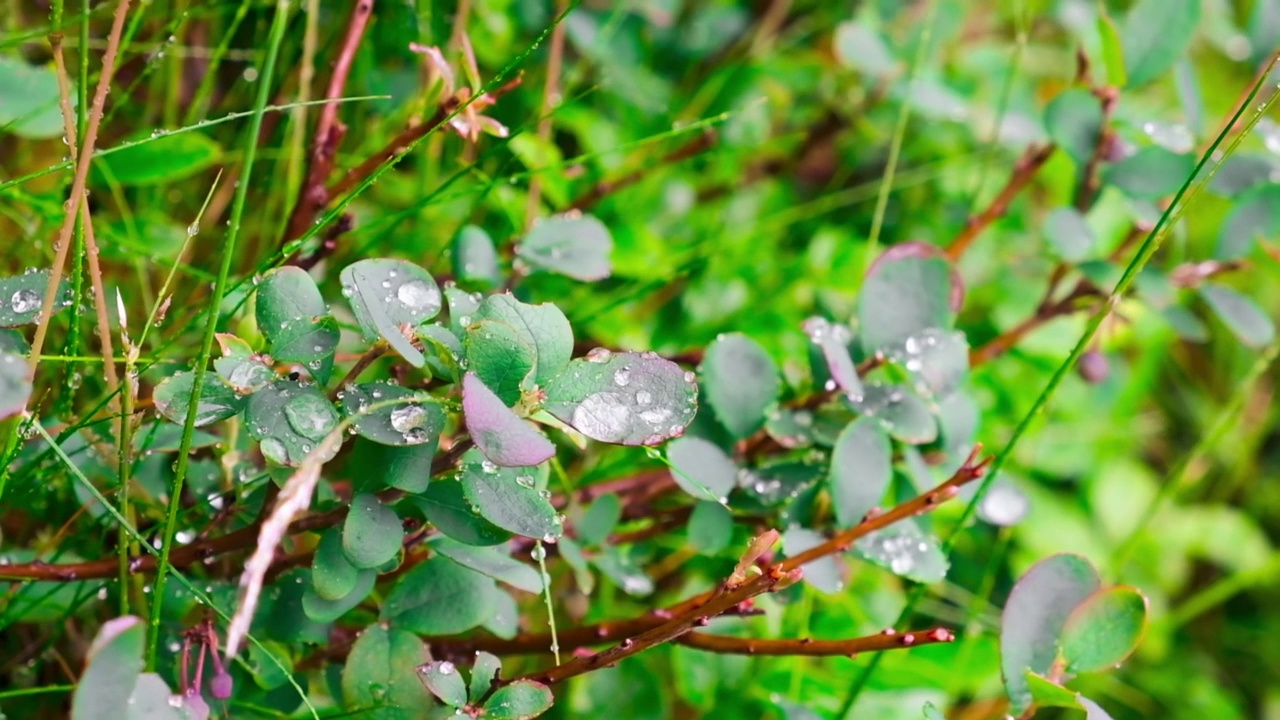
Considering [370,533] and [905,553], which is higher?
[370,533]

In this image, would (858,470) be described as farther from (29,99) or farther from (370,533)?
(29,99)

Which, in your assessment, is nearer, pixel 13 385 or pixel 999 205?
pixel 13 385

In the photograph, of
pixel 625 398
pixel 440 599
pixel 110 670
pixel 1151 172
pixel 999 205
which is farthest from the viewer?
pixel 999 205

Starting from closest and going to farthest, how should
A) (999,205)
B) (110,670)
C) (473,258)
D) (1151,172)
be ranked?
(110,670), (473,258), (1151,172), (999,205)

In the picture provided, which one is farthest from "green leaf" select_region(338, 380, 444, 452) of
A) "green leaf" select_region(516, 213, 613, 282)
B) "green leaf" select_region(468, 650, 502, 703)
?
"green leaf" select_region(516, 213, 613, 282)

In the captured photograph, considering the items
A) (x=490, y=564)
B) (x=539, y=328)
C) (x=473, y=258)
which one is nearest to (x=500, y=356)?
(x=539, y=328)

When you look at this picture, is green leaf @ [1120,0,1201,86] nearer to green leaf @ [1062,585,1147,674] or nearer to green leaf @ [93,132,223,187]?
green leaf @ [1062,585,1147,674]

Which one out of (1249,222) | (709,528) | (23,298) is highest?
(23,298)

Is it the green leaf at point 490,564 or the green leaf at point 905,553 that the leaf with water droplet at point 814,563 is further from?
the green leaf at point 490,564
